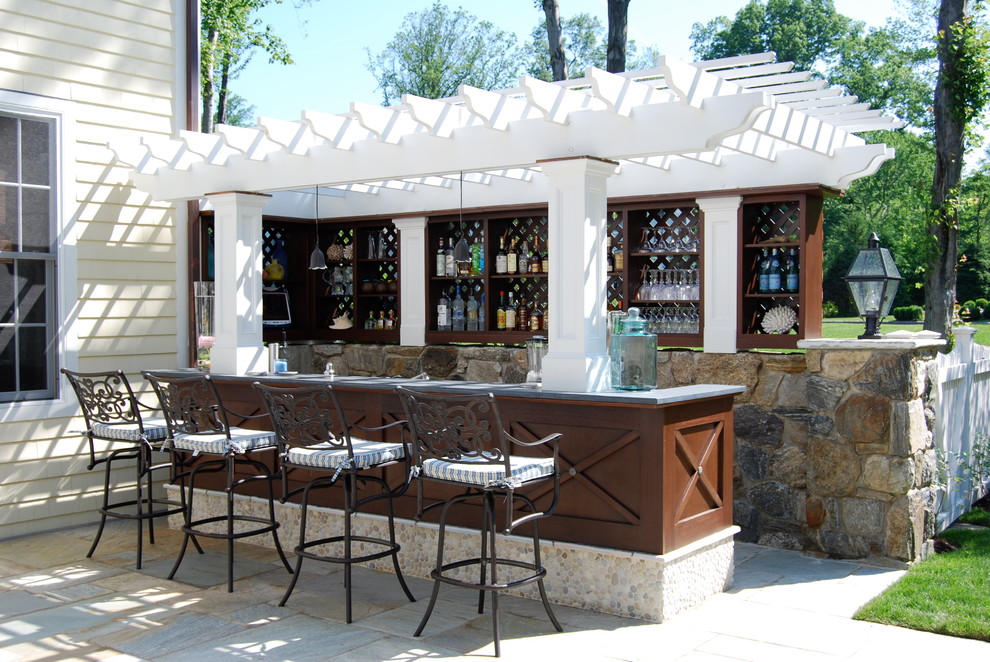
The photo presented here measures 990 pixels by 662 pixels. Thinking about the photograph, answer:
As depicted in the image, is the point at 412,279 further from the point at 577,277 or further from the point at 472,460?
the point at 472,460

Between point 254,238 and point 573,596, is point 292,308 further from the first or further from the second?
point 573,596

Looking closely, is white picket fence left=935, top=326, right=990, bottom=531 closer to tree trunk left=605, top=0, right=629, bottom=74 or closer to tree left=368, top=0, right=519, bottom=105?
tree trunk left=605, top=0, right=629, bottom=74

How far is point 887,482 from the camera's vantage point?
204 inches

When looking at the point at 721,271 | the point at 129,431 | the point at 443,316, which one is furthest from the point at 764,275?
the point at 129,431

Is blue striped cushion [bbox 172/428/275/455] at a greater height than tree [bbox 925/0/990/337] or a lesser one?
lesser

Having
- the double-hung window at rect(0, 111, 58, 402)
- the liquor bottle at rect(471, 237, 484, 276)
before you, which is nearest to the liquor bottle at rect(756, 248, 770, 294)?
the liquor bottle at rect(471, 237, 484, 276)

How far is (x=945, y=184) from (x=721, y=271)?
3490 mm

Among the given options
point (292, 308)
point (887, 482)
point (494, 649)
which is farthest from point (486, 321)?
point (494, 649)

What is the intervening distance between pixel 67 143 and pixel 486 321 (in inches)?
136

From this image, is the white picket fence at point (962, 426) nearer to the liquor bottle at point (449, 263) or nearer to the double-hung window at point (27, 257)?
the liquor bottle at point (449, 263)

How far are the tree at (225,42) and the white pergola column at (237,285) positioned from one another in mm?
9579

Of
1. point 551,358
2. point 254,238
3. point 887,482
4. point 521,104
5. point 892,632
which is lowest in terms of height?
point 892,632

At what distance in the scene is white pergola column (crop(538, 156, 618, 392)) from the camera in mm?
4535

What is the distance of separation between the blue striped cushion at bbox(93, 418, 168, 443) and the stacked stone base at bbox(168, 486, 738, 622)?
1.14m
